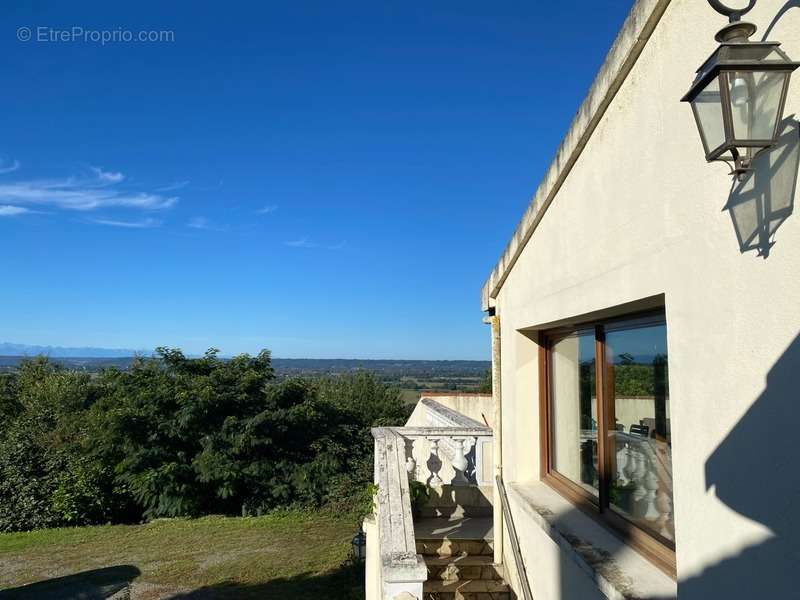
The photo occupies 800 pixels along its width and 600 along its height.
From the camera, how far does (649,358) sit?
11.1ft

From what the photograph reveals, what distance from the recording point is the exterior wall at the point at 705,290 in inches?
76.4

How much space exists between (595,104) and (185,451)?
57.3 feet

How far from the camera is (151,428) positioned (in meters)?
18.2

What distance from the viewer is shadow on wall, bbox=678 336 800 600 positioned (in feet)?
6.17

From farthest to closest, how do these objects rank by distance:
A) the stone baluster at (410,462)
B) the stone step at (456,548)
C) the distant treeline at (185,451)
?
1. the distant treeline at (185,451)
2. the stone baluster at (410,462)
3. the stone step at (456,548)

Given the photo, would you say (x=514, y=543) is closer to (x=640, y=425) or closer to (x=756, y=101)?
(x=640, y=425)

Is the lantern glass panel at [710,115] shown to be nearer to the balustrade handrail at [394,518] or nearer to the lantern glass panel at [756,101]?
the lantern glass panel at [756,101]

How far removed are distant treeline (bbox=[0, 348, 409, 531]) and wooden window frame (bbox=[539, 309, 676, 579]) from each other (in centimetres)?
1127

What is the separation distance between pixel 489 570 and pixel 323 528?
8.68m

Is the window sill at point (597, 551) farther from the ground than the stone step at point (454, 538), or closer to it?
farther from the ground

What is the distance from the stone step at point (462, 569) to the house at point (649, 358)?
20 millimetres

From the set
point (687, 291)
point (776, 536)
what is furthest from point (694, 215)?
point (776, 536)

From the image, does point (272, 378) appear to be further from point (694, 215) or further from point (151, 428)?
point (694, 215)

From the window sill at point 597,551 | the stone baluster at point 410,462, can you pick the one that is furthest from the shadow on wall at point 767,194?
the stone baluster at point 410,462
